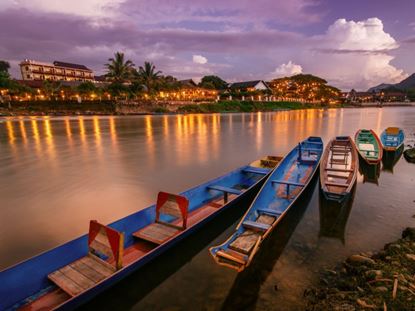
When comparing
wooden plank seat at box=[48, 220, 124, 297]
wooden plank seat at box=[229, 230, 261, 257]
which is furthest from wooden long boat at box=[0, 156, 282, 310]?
wooden plank seat at box=[229, 230, 261, 257]

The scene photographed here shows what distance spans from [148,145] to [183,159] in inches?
297

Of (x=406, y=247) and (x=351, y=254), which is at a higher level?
(x=406, y=247)

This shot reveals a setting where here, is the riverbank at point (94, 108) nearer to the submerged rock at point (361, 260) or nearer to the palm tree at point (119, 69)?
the palm tree at point (119, 69)

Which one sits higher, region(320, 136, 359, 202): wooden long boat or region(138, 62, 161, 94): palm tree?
region(138, 62, 161, 94): palm tree

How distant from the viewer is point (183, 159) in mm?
18391

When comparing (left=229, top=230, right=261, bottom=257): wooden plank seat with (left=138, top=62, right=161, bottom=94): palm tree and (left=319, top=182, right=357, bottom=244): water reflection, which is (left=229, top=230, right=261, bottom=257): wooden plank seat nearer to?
(left=319, top=182, right=357, bottom=244): water reflection

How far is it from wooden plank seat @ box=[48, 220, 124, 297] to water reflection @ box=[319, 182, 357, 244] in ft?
20.6

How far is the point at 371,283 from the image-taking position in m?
4.86

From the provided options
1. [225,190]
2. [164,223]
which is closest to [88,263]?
[164,223]

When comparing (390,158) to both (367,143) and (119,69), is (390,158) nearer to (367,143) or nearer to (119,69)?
(367,143)

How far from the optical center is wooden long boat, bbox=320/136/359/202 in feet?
29.4

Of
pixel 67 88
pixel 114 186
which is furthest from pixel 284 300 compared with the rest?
pixel 67 88

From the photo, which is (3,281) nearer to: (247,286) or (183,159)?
(247,286)

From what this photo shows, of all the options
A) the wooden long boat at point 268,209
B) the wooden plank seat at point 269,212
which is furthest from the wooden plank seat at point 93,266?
the wooden plank seat at point 269,212
